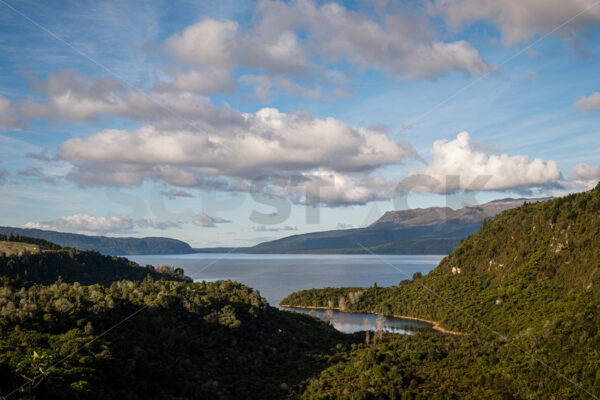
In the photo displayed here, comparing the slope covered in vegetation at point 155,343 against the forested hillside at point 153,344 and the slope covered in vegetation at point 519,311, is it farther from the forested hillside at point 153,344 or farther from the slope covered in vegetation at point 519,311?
the slope covered in vegetation at point 519,311

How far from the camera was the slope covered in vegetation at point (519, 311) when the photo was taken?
76.1m

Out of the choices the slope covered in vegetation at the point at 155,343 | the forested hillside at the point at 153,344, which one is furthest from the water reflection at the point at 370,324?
the slope covered in vegetation at the point at 155,343

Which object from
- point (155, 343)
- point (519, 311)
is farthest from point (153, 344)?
point (519, 311)

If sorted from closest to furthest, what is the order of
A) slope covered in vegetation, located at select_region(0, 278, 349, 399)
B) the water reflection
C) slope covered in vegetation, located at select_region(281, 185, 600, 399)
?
slope covered in vegetation, located at select_region(0, 278, 349, 399)
slope covered in vegetation, located at select_region(281, 185, 600, 399)
the water reflection

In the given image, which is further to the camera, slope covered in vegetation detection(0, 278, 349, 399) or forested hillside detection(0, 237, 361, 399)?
slope covered in vegetation detection(0, 278, 349, 399)

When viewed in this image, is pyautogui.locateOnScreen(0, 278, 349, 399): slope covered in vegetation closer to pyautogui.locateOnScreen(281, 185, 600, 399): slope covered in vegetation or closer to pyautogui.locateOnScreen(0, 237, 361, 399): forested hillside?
pyautogui.locateOnScreen(0, 237, 361, 399): forested hillside

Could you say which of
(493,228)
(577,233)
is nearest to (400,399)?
(577,233)

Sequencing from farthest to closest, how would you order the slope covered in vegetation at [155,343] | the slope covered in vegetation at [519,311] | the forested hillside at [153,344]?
the slope covered in vegetation at [519,311]
the slope covered in vegetation at [155,343]
the forested hillside at [153,344]

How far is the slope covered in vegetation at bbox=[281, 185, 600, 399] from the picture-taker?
76.1 metres

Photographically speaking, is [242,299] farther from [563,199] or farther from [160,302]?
[563,199]

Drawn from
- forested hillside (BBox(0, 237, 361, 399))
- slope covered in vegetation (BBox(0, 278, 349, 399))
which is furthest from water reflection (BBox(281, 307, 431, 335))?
slope covered in vegetation (BBox(0, 278, 349, 399))

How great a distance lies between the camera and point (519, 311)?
12975 cm

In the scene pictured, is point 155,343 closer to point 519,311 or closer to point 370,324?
point 519,311

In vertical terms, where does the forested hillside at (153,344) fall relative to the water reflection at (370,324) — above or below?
above
